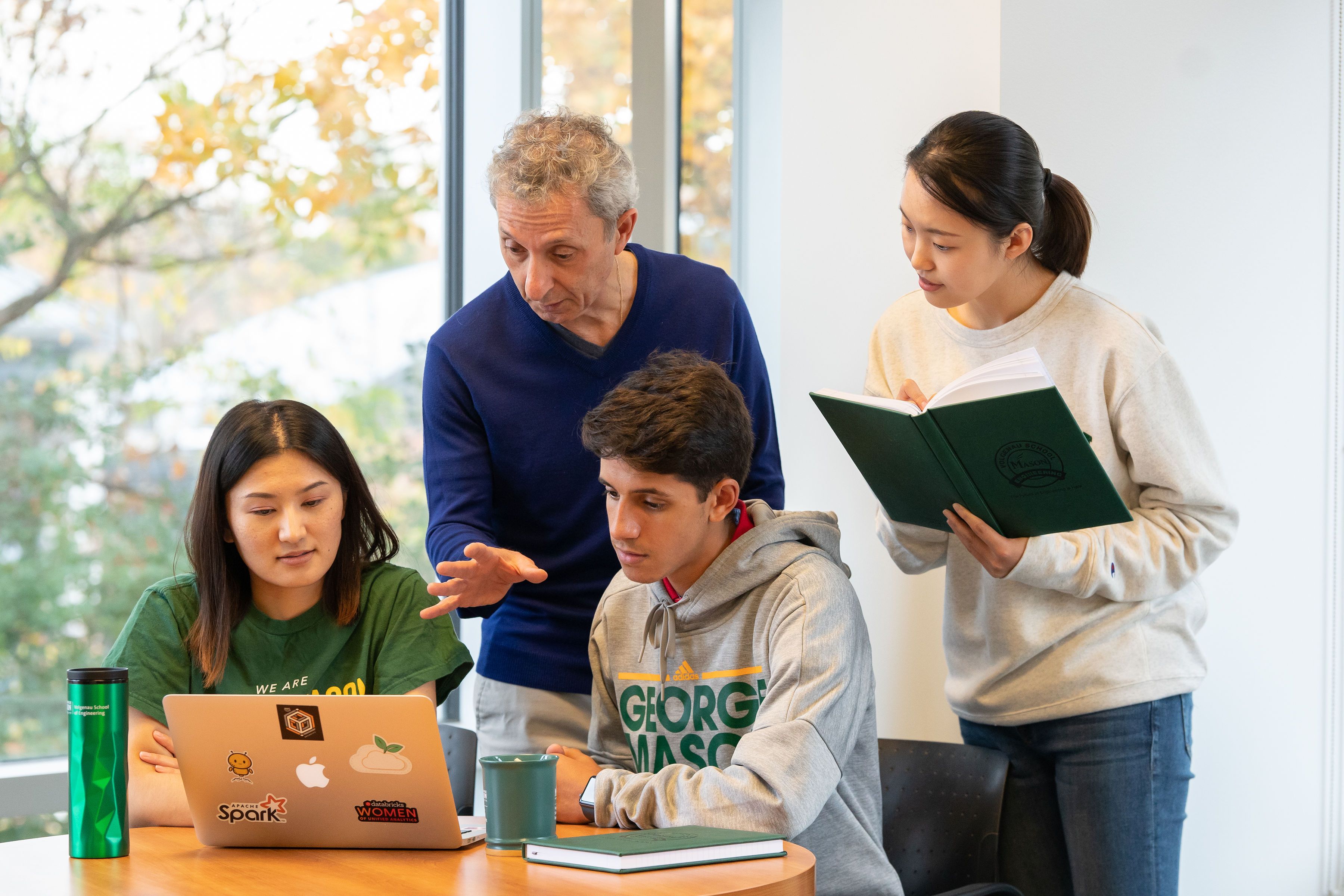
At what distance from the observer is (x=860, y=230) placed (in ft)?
8.87

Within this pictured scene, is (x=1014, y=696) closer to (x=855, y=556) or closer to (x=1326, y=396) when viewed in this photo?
(x=855, y=556)

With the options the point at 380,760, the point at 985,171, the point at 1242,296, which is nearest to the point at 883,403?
the point at 985,171

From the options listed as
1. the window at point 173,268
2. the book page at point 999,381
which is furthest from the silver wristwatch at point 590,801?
the window at point 173,268

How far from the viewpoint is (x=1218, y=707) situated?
262cm

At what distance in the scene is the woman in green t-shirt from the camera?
71.6 inches

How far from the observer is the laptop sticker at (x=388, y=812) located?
1326 mm

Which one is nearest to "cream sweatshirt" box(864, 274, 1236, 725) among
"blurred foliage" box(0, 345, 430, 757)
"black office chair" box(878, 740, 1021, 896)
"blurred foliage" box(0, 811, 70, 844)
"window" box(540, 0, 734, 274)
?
"black office chair" box(878, 740, 1021, 896)

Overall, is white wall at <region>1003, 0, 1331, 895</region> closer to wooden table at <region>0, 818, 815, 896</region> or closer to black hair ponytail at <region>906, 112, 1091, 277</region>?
black hair ponytail at <region>906, 112, 1091, 277</region>

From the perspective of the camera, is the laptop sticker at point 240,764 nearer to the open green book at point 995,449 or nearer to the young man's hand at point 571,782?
the young man's hand at point 571,782

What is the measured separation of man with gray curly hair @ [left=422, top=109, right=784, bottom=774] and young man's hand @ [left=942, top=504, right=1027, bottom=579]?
32cm

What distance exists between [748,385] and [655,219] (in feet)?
3.91

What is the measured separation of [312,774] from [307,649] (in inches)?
22.9

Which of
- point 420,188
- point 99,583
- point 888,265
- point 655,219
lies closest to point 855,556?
point 888,265

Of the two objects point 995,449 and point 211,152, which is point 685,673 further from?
Result: point 211,152
